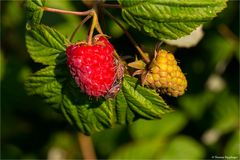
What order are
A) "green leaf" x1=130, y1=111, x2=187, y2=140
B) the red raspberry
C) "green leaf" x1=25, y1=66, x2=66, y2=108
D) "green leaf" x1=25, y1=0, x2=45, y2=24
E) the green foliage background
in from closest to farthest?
the red raspberry → "green leaf" x1=25, y1=0, x2=45, y2=24 → "green leaf" x1=25, y1=66, x2=66, y2=108 → the green foliage background → "green leaf" x1=130, y1=111, x2=187, y2=140

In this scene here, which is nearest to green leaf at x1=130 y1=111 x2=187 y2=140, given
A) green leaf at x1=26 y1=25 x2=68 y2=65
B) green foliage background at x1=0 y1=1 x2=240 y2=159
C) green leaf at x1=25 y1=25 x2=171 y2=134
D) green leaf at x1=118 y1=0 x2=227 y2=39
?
green foliage background at x1=0 y1=1 x2=240 y2=159

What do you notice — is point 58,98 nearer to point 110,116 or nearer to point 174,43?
point 110,116

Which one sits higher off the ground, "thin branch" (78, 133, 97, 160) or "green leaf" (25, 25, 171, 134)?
Result: "green leaf" (25, 25, 171, 134)

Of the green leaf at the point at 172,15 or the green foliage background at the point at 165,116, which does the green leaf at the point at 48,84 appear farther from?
the green foliage background at the point at 165,116

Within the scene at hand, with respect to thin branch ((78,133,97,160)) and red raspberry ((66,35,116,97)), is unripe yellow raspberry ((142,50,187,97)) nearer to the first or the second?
red raspberry ((66,35,116,97))

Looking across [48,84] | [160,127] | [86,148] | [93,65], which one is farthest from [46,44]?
[160,127]

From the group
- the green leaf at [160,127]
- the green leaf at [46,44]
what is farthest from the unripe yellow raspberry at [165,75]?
the green leaf at [160,127]

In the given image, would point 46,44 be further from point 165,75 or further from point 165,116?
point 165,116

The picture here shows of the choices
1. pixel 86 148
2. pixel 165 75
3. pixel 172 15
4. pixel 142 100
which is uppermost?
pixel 172 15
